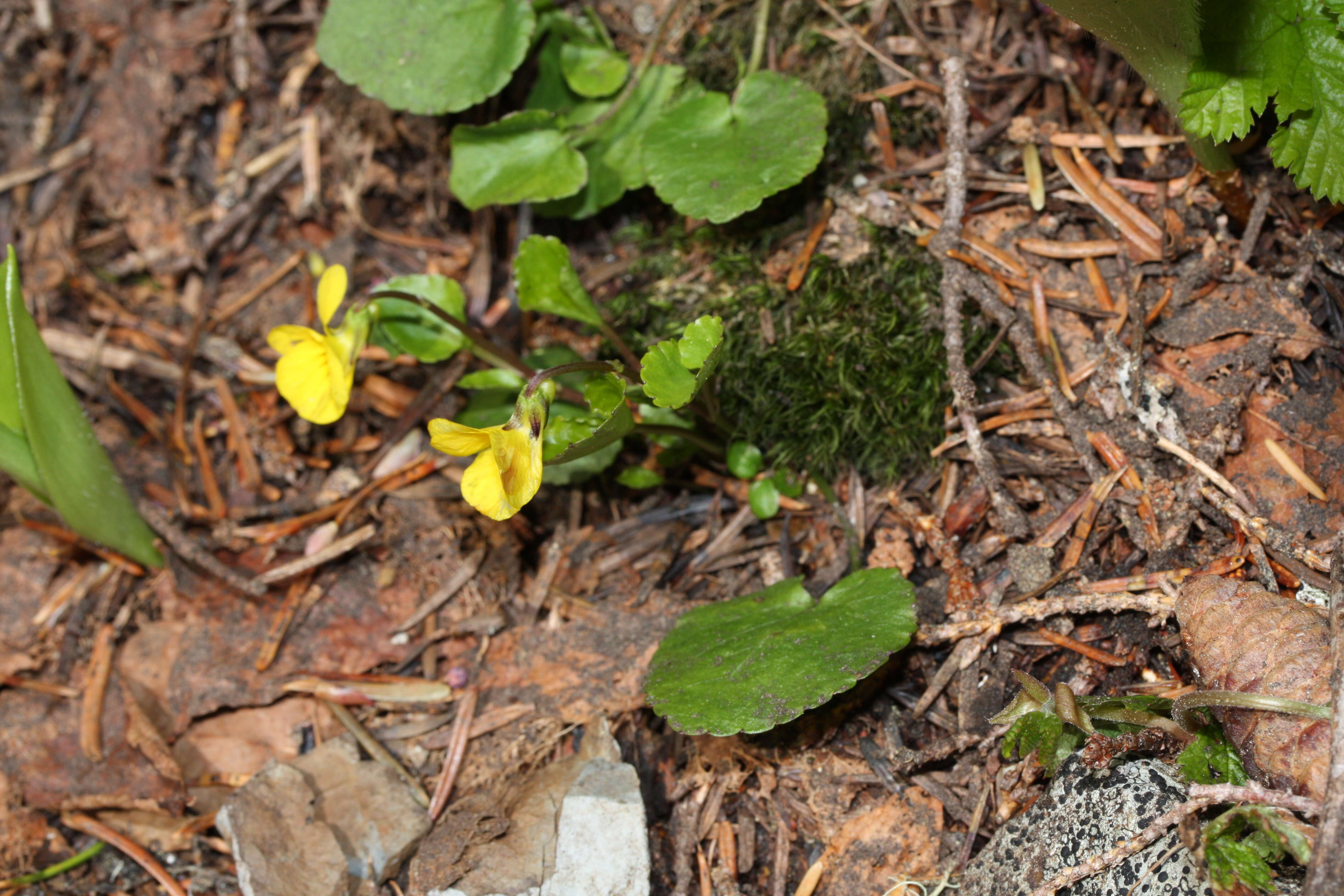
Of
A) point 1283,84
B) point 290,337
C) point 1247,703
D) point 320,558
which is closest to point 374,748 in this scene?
point 320,558

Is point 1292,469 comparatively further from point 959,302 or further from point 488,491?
point 488,491

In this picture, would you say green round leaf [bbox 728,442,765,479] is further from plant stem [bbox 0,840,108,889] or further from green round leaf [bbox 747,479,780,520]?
plant stem [bbox 0,840,108,889]

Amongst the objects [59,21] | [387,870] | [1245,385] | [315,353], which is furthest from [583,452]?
[59,21]

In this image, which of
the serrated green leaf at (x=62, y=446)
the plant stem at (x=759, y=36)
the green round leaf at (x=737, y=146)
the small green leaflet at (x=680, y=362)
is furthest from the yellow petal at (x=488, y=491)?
the plant stem at (x=759, y=36)

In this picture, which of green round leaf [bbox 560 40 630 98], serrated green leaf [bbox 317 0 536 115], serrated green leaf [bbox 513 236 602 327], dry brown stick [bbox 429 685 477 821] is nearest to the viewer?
dry brown stick [bbox 429 685 477 821]

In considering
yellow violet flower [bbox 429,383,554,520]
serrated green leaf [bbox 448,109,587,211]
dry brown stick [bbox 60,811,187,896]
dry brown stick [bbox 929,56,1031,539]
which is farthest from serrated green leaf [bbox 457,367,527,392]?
dry brown stick [bbox 60,811,187,896]

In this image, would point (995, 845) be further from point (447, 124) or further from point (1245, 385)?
point (447, 124)
